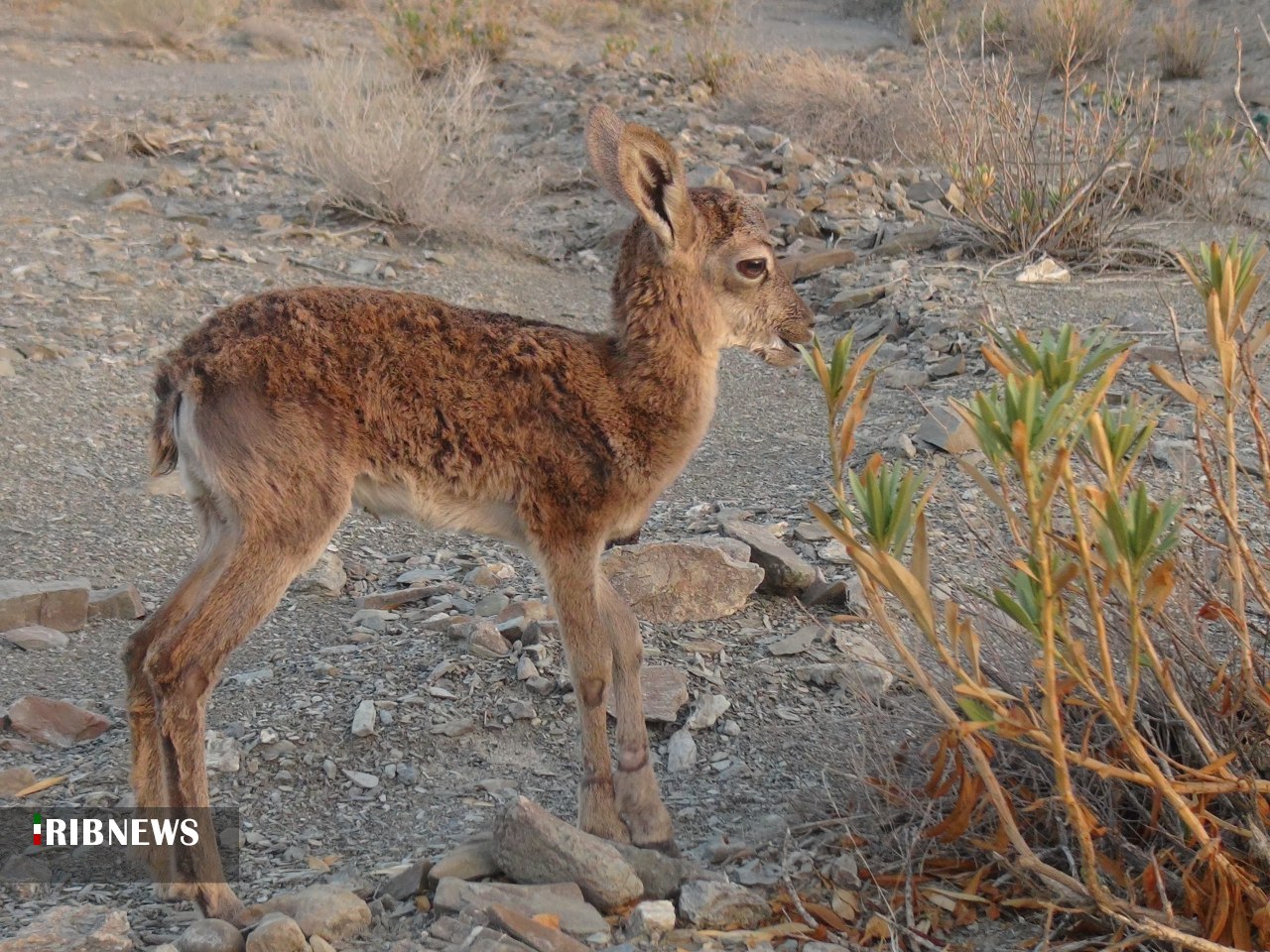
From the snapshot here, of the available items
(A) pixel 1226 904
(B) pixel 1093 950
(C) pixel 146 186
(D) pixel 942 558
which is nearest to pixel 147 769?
(B) pixel 1093 950

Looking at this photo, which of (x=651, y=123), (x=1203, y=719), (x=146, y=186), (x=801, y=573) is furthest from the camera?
(x=651, y=123)

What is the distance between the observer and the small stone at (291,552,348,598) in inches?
242

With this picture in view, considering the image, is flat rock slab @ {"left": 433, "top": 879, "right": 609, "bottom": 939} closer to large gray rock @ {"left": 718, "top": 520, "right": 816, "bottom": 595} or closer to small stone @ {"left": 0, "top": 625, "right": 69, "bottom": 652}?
large gray rock @ {"left": 718, "top": 520, "right": 816, "bottom": 595}

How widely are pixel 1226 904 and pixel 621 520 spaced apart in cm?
209

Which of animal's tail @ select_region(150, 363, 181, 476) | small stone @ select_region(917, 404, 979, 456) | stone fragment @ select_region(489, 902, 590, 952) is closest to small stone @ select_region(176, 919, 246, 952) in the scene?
stone fragment @ select_region(489, 902, 590, 952)

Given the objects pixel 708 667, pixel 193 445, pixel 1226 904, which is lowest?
pixel 708 667

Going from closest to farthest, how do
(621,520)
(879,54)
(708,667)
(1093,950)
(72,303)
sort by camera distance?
(1093,950)
(621,520)
(708,667)
(72,303)
(879,54)

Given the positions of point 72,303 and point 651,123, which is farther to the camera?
point 651,123

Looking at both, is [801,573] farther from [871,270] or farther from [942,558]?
[871,270]

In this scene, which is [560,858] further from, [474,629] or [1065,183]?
[1065,183]

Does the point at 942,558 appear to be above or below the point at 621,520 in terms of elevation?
below

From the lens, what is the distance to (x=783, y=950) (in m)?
3.57

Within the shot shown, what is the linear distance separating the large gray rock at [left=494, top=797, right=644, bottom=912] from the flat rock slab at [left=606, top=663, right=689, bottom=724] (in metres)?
1.10

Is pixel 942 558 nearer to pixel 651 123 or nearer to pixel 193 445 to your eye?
pixel 193 445
